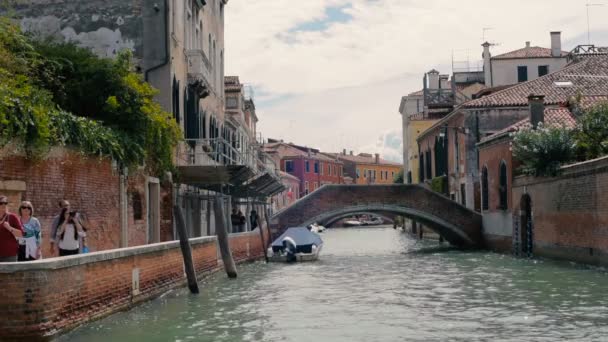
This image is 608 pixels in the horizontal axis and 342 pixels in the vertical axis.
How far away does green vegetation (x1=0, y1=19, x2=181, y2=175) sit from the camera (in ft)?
43.1

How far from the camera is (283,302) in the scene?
13.1m

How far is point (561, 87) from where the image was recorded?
91.8 ft

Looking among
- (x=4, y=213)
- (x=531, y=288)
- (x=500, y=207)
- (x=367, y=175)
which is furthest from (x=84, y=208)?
(x=367, y=175)

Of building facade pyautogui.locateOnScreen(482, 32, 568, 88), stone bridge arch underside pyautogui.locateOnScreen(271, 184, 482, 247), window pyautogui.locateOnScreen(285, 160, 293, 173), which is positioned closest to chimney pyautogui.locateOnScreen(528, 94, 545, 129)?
stone bridge arch underside pyautogui.locateOnScreen(271, 184, 482, 247)

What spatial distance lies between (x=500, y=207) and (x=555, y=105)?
3.75 metres

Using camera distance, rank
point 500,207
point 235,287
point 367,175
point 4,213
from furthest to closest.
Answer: point 367,175 < point 500,207 < point 235,287 < point 4,213

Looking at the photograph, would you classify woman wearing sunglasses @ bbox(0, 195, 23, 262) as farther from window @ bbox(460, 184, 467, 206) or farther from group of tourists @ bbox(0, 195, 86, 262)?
window @ bbox(460, 184, 467, 206)

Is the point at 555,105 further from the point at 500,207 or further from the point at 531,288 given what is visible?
the point at 531,288

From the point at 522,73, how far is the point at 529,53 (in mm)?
1053

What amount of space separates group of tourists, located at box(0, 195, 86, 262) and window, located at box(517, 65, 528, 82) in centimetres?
3290

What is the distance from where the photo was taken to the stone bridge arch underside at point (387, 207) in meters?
28.5

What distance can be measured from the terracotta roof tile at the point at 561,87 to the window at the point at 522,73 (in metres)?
10.8

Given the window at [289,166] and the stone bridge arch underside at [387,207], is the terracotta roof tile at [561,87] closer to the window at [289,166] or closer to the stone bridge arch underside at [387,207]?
the stone bridge arch underside at [387,207]

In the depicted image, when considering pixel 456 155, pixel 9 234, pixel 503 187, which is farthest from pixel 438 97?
pixel 9 234
